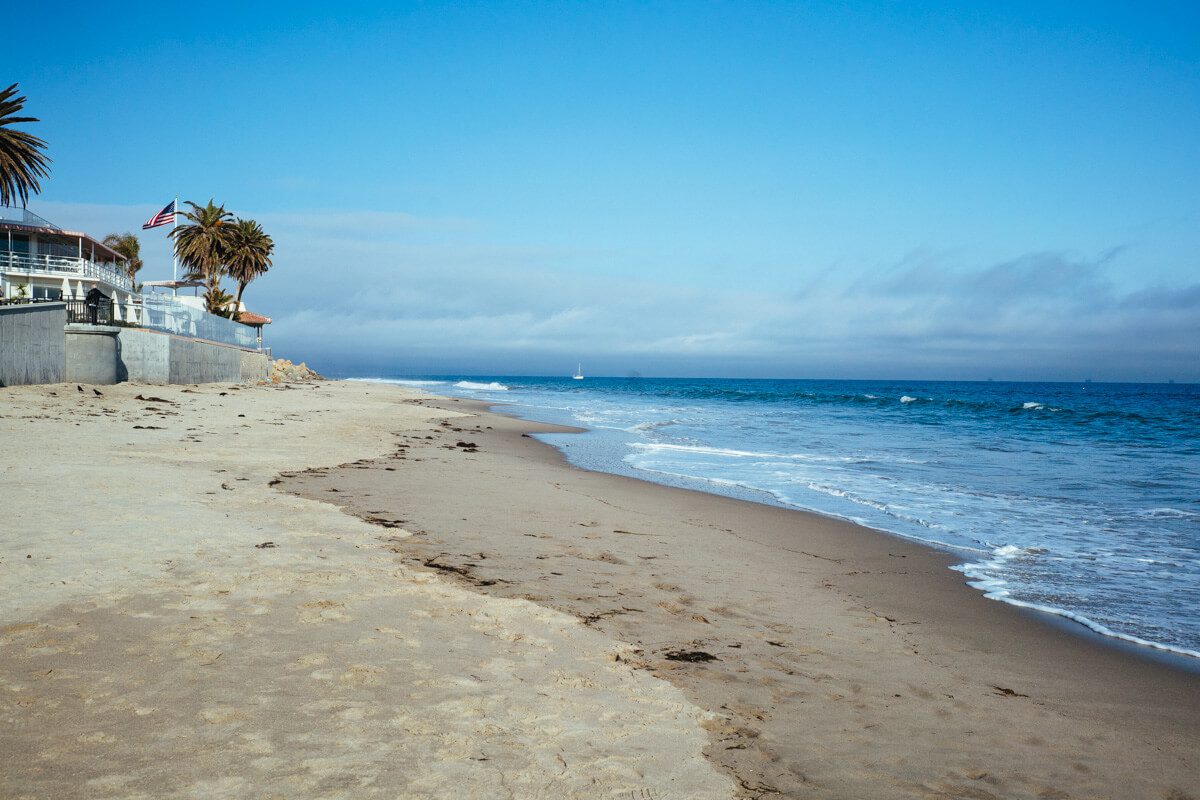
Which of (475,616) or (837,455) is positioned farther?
(837,455)

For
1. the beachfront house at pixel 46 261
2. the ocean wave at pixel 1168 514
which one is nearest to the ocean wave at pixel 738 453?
the ocean wave at pixel 1168 514

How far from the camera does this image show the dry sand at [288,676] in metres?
2.80

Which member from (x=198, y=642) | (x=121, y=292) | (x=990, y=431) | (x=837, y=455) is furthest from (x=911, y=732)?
(x=121, y=292)

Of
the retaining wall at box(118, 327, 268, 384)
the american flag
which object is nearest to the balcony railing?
the american flag

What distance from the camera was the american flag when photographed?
36.6 metres

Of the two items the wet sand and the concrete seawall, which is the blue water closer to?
the wet sand

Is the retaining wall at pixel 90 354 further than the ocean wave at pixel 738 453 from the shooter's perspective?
Yes

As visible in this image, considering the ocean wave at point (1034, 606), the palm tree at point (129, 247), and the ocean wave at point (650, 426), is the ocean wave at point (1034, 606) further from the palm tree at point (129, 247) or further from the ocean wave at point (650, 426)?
the palm tree at point (129, 247)

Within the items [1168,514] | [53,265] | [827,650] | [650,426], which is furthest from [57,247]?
[1168,514]

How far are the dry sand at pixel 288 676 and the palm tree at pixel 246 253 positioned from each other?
61.3 meters

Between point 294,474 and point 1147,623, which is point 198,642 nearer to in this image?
point 294,474

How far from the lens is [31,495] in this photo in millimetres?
6945

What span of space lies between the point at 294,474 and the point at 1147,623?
9915 millimetres

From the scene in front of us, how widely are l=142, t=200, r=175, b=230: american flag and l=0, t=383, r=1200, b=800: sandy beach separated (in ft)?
112
